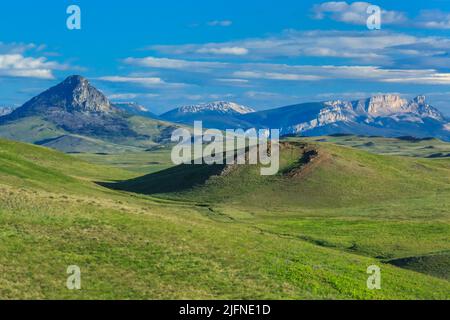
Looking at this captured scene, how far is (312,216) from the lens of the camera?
11212 cm

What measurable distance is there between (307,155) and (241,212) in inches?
1873

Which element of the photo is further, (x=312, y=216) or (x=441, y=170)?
(x=441, y=170)

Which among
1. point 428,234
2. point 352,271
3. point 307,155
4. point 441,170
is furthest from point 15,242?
point 441,170

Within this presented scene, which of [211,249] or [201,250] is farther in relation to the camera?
[211,249]

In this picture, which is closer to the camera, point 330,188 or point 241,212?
point 241,212

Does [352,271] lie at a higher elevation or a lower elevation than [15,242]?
lower
